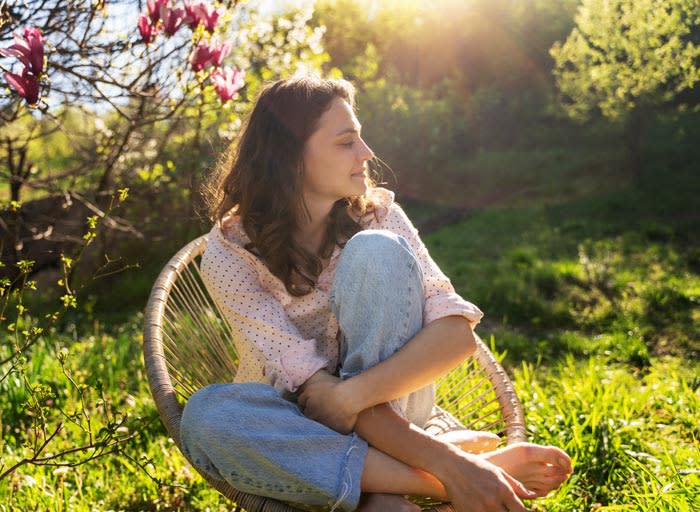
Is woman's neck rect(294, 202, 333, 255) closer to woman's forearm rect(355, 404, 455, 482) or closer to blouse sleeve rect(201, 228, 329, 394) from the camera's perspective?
blouse sleeve rect(201, 228, 329, 394)

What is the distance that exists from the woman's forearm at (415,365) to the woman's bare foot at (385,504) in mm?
189

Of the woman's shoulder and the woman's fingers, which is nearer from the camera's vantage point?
the woman's fingers

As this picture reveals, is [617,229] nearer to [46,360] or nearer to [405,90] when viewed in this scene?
[405,90]

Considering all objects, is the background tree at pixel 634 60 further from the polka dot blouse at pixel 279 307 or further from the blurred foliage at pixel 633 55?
the polka dot blouse at pixel 279 307

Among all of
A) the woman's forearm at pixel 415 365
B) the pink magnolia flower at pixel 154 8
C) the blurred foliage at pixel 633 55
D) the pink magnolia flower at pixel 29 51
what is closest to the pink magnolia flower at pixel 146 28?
the pink magnolia flower at pixel 154 8

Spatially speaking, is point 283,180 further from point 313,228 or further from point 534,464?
point 534,464

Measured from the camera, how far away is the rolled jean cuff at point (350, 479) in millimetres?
1515

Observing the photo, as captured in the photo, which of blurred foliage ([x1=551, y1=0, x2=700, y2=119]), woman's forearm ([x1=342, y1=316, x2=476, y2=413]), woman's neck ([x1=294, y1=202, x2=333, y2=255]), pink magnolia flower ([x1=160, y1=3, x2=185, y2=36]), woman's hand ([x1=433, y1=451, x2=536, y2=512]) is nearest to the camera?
woman's hand ([x1=433, y1=451, x2=536, y2=512])

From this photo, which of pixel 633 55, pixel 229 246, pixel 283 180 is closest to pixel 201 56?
pixel 283 180

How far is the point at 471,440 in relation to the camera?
69.4 inches

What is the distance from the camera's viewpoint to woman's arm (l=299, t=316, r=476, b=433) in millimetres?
1631

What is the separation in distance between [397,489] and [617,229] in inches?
165

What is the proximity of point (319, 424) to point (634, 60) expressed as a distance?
4.38 metres

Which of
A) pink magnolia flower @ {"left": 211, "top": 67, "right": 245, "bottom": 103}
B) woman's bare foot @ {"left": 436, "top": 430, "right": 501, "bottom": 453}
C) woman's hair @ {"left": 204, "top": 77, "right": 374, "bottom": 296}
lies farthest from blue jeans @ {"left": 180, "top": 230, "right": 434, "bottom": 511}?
pink magnolia flower @ {"left": 211, "top": 67, "right": 245, "bottom": 103}
